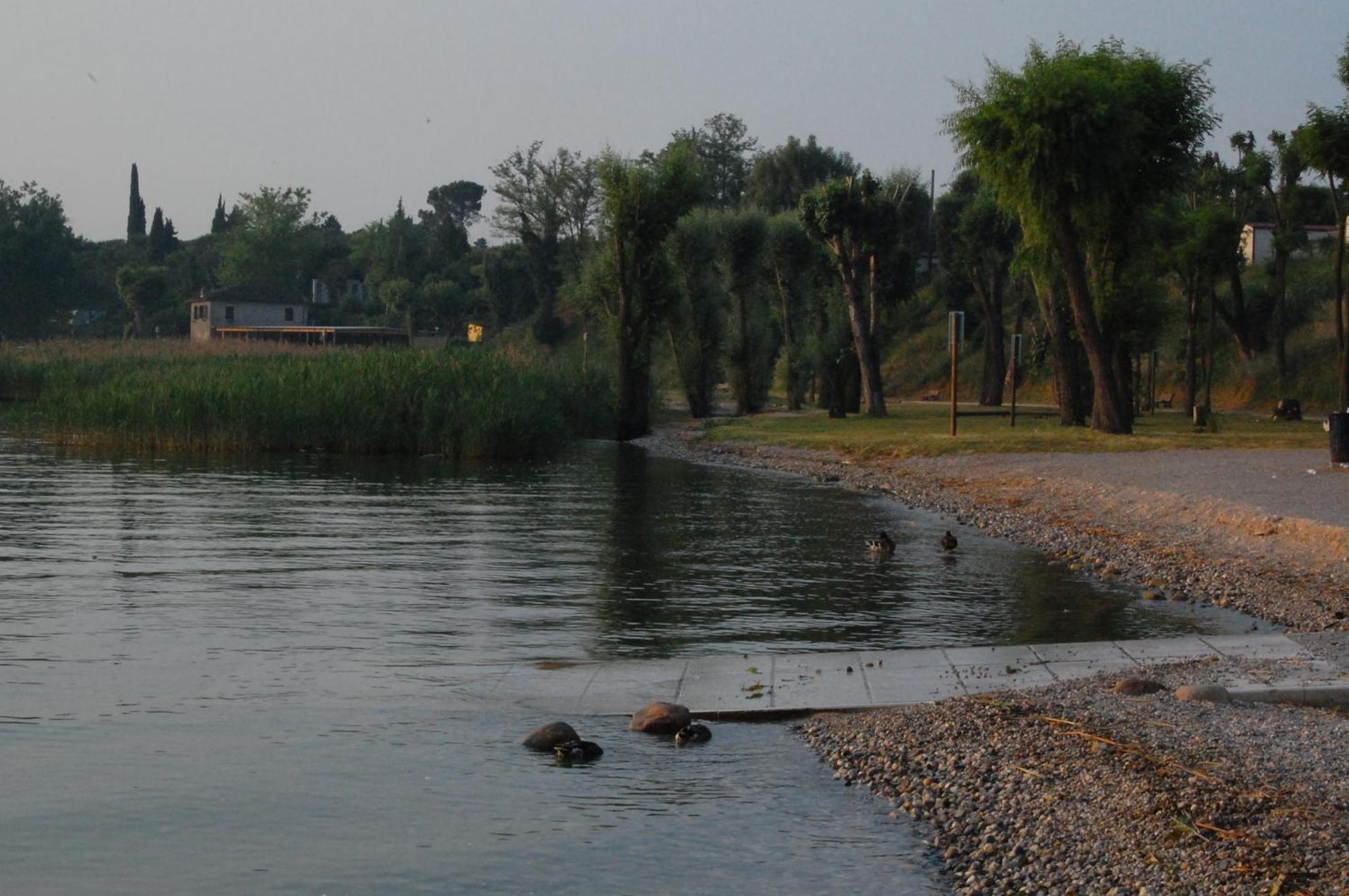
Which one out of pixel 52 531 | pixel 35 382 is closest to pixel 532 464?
pixel 52 531

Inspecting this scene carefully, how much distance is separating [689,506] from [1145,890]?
2122 cm

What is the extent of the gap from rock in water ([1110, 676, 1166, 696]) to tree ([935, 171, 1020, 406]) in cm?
4399

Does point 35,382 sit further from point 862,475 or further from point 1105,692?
point 1105,692

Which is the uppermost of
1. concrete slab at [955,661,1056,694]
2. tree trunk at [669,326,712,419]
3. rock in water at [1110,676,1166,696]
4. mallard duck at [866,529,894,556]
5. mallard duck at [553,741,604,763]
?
tree trunk at [669,326,712,419]

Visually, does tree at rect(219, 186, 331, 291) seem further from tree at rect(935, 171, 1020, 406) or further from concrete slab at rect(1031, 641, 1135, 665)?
concrete slab at rect(1031, 641, 1135, 665)

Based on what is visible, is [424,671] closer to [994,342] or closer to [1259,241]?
[994,342]

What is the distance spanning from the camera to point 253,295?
11200cm

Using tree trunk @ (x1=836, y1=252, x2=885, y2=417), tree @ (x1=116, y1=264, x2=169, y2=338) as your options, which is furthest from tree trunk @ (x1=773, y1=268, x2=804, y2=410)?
tree @ (x1=116, y1=264, x2=169, y2=338)

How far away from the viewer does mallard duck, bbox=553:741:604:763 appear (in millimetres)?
10461

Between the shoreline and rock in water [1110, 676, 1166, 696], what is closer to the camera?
rock in water [1110, 676, 1166, 696]

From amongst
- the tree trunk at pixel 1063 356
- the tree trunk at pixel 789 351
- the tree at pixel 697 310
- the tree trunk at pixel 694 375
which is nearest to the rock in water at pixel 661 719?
the tree trunk at pixel 1063 356

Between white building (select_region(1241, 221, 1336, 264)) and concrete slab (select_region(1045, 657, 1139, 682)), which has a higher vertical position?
white building (select_region(1241, 221, 1336, 264))

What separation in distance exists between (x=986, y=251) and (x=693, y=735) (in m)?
53.5

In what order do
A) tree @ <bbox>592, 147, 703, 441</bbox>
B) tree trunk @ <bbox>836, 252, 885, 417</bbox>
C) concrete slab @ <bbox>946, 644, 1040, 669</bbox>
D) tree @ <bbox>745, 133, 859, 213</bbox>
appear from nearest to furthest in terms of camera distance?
1. concrete slab @ <bbox>946, 644, 1040, 669</bbox>
2. tree @ <bbox>592, 147, 703, 441</bbox>
3. tree trunk @ <bbox>836, 252, 885, 417</bbox>
4. tree @ <bbox>745, 133, 859, 213</bbox>
